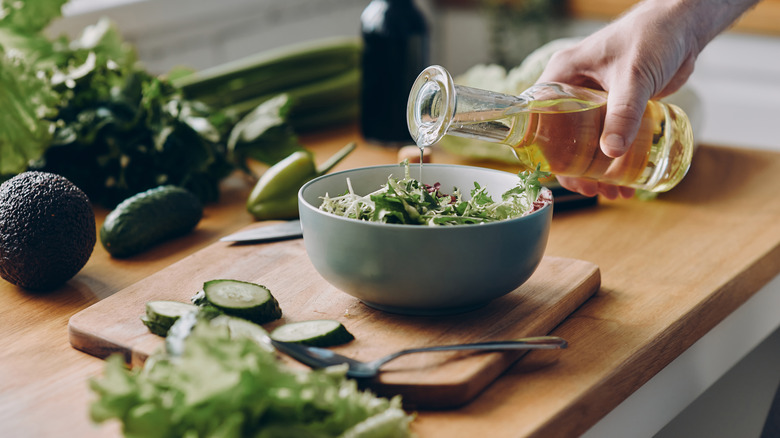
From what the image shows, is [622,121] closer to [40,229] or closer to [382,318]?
[382,318]

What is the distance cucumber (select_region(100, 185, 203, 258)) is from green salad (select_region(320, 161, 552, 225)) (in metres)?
0.43

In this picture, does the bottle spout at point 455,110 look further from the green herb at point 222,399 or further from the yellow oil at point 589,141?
the green herb at point 222,399

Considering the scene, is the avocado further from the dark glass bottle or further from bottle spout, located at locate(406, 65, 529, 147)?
the dark glass bottle

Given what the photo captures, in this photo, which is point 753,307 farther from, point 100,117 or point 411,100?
point 100,117

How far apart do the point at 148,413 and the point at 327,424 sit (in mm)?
170

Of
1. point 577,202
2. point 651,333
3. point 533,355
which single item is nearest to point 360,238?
point 533,355

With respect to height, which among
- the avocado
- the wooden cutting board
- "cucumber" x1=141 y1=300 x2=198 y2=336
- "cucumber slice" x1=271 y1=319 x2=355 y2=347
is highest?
the avocado

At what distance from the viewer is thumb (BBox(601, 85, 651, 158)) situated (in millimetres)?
1201

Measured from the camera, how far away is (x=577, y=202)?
166 cm

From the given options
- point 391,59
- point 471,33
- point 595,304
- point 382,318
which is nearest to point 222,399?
point 382,318

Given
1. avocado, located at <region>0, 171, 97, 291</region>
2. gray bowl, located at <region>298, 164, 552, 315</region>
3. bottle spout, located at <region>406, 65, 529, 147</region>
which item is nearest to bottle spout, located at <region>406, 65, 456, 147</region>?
bottle spout, located at <region>406, 65, 529, 147</region>

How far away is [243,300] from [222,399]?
0.36 meters

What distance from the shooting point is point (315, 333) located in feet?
3.33

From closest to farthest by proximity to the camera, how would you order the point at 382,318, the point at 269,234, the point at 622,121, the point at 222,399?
the point at 222,399, the point at 382,318, the point at 622,121, the point at 269,234
